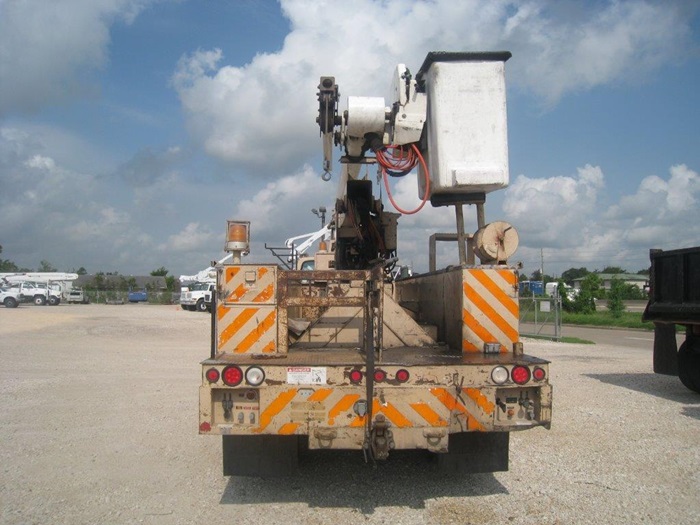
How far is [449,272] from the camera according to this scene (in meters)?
5.40

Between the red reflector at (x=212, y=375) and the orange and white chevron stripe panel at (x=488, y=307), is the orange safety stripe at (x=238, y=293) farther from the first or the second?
the orange and white chevron stripe panel at (x=488, y=307)

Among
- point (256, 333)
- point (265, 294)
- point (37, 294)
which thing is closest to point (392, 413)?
point (256, 333)

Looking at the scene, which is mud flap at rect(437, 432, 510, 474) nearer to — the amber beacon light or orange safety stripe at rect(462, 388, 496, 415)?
orange safety stripe at rect(462, 388, 496, 415)

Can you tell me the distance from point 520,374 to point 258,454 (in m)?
2.22

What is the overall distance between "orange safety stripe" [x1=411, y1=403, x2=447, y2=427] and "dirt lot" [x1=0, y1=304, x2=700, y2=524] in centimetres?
77

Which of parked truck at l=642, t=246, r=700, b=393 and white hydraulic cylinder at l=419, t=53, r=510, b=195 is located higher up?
white hydraulic cylinder at l=419, t=53, r=510, b=195

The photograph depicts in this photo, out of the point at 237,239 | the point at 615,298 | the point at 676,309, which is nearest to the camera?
the point at 237,239

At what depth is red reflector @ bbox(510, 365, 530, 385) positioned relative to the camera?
4430mm

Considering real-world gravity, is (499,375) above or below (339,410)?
above

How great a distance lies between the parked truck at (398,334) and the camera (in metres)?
4.32

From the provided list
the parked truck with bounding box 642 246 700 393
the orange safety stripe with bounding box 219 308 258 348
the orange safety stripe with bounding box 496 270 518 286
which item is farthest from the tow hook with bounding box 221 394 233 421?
the parked truck with bounding box 642 246 700 393

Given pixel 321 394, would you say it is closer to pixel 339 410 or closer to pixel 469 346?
pixel 339 410

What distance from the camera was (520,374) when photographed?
14.6 feet

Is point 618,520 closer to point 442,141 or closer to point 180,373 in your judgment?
point 442,141
